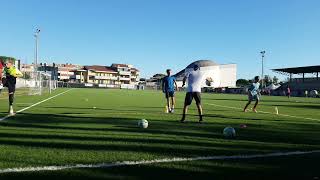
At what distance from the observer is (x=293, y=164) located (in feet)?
25.0

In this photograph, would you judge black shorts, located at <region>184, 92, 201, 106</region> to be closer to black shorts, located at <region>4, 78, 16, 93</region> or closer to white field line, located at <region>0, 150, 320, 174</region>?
black shorts, located at <region>4, 78, 16, 93</region>

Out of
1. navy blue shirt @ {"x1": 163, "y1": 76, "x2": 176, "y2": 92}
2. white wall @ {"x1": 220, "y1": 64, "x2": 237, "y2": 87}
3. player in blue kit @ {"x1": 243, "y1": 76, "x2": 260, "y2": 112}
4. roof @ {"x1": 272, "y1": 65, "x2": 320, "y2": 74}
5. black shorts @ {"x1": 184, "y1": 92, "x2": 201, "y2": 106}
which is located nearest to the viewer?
black shorts @ {"x1": 184, "y1": 92, "x2": 201, "y2": 106}

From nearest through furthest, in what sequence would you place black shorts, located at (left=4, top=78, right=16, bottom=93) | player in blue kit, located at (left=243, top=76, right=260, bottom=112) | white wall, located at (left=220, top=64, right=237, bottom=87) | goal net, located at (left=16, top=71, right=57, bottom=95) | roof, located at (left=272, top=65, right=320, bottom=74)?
1. black shorts, located at (left=4, top=78, right=16, bottom=93)
2. player in blue kit, located at (left=243, top=76, right=260, bottom=112)
3. goal net, located at (left=16, top=71, right=57, bottom=95)
4. roof, located at (left=272, top=65, right=320, bottom=74)
5. white wall, located at (left=220, top=64, right=237, bottom=87)

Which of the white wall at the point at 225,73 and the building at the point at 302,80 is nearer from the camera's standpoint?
the building at the point at 302,80

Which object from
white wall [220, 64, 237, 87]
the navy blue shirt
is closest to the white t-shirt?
the navy blue shirt

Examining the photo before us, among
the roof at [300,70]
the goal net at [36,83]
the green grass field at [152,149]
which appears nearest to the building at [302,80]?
the roof at [300,70]

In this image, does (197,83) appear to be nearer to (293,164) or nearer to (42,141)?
(42,141)

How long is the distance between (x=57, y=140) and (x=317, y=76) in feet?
361

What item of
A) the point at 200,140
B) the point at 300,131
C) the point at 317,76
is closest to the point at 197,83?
the point at 300,131

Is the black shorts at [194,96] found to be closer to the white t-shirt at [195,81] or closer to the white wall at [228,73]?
the white t-shirt at [195,81]

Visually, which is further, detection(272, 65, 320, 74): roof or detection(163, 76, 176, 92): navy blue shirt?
detection(272, 65, 320, 74): roof

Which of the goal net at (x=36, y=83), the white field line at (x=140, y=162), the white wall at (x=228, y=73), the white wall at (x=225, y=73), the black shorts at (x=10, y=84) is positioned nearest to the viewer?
the white field line at (x=140, y=162)

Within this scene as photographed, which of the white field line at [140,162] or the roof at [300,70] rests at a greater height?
the roof at [300,70]

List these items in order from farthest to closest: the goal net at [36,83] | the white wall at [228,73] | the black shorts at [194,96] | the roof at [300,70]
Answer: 1. the white wall at [228,73]
2. the roof at [300,70]
3. the goal net at [36,83]
4. the black shorts at [194,96]
